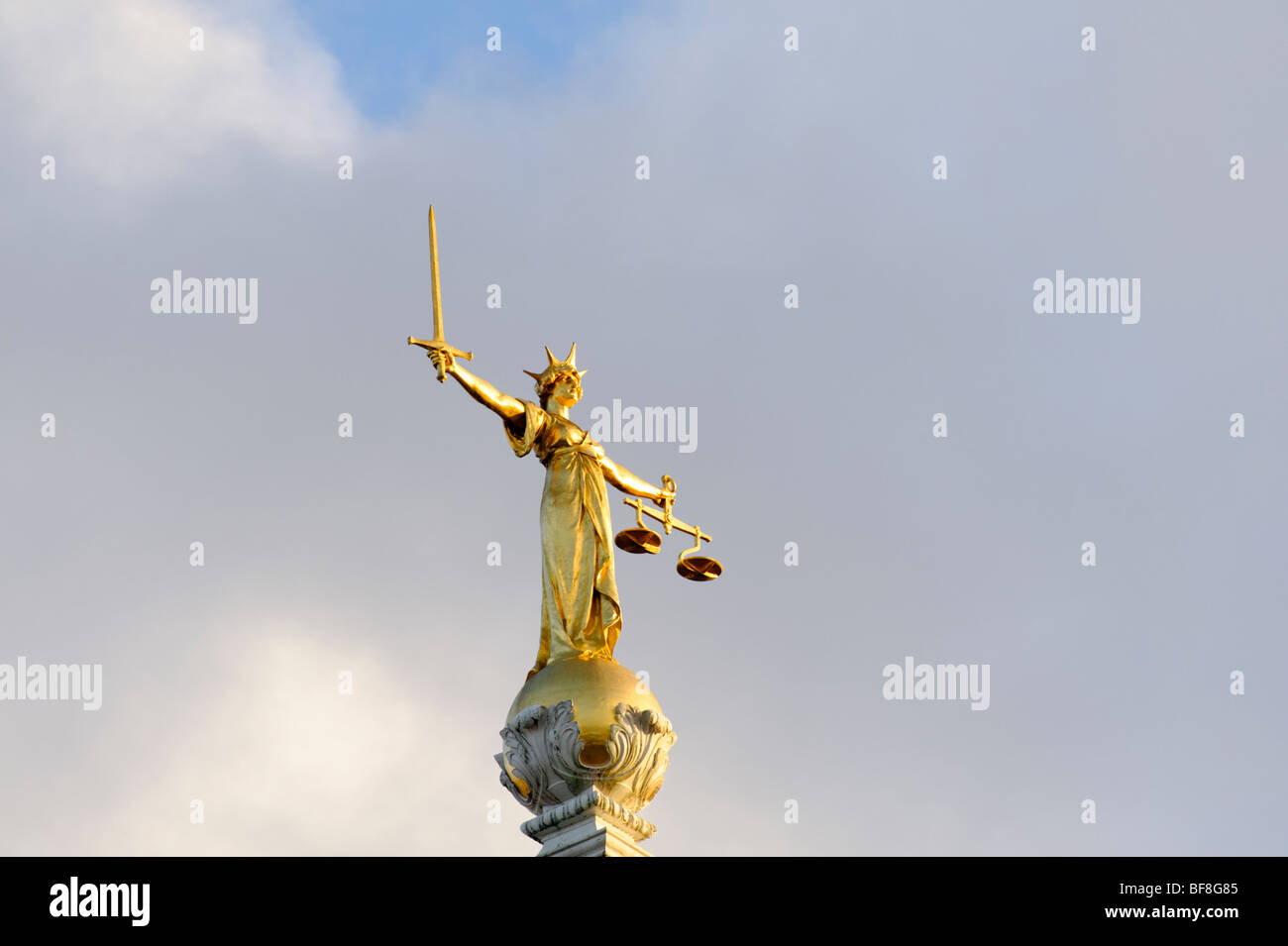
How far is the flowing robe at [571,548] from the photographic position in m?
34.3

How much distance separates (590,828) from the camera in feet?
108

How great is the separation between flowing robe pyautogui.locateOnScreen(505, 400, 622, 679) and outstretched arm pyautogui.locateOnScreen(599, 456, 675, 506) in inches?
16.4

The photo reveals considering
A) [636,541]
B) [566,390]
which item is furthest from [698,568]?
[566,390]

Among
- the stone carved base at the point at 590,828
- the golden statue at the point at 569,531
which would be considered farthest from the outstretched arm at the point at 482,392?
the stone carved base at the point at 590,828

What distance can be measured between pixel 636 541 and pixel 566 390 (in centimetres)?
210

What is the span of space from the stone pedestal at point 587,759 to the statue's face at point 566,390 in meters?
3.65

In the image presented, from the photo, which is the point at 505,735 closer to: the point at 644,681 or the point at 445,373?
the point at 644,681

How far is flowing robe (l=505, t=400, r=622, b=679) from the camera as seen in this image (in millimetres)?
34312

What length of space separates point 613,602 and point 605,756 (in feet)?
7.17

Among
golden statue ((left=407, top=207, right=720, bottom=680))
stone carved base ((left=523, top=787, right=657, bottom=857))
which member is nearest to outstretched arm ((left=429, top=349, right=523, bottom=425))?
golden statue ((left=407, top=207, right=720, bottom=680))

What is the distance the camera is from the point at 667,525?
36.3m

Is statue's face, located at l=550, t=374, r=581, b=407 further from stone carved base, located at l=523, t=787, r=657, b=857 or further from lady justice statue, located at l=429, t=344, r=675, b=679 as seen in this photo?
stone carved base, located at l=523, t=787, r=657, b=857

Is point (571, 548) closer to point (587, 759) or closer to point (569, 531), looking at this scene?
point (569, 531)
